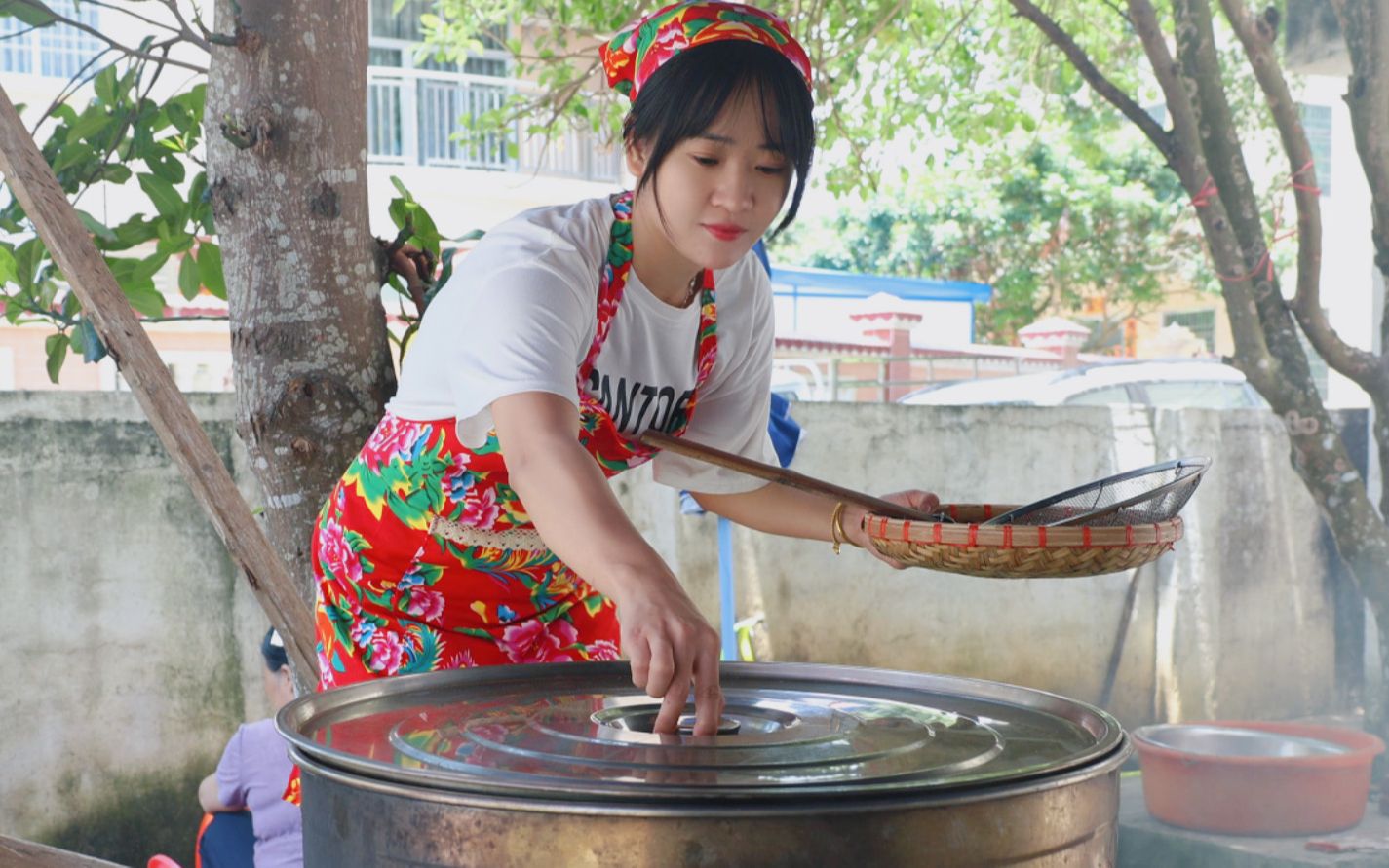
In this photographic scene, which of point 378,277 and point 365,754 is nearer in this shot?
point 365,754

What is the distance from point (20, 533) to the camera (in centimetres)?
431

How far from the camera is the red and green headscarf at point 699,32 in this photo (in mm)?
1528

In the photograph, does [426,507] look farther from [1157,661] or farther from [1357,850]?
[1157,661]

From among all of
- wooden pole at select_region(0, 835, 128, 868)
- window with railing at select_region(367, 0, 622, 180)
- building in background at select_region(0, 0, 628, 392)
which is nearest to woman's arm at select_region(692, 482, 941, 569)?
wooden pole at select_region(0, 835, 128, 868)

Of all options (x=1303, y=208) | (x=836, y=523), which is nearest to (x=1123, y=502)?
(x=836, y=523)

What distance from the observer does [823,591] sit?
607 cm

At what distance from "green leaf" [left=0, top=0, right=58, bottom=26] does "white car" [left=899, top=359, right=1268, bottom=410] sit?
6.18m

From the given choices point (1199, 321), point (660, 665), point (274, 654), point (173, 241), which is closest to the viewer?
point (660, 665)

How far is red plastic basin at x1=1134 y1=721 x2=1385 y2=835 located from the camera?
167 inches

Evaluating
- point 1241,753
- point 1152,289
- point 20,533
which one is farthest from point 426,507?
point 1152,289

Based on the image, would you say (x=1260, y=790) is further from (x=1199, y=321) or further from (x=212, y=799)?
(x=1199, y=321)

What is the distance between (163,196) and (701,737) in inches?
72.9

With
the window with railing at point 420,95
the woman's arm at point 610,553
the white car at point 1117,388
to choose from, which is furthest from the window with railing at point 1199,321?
the woman's arm at point 610,553

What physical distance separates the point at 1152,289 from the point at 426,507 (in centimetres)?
1858
